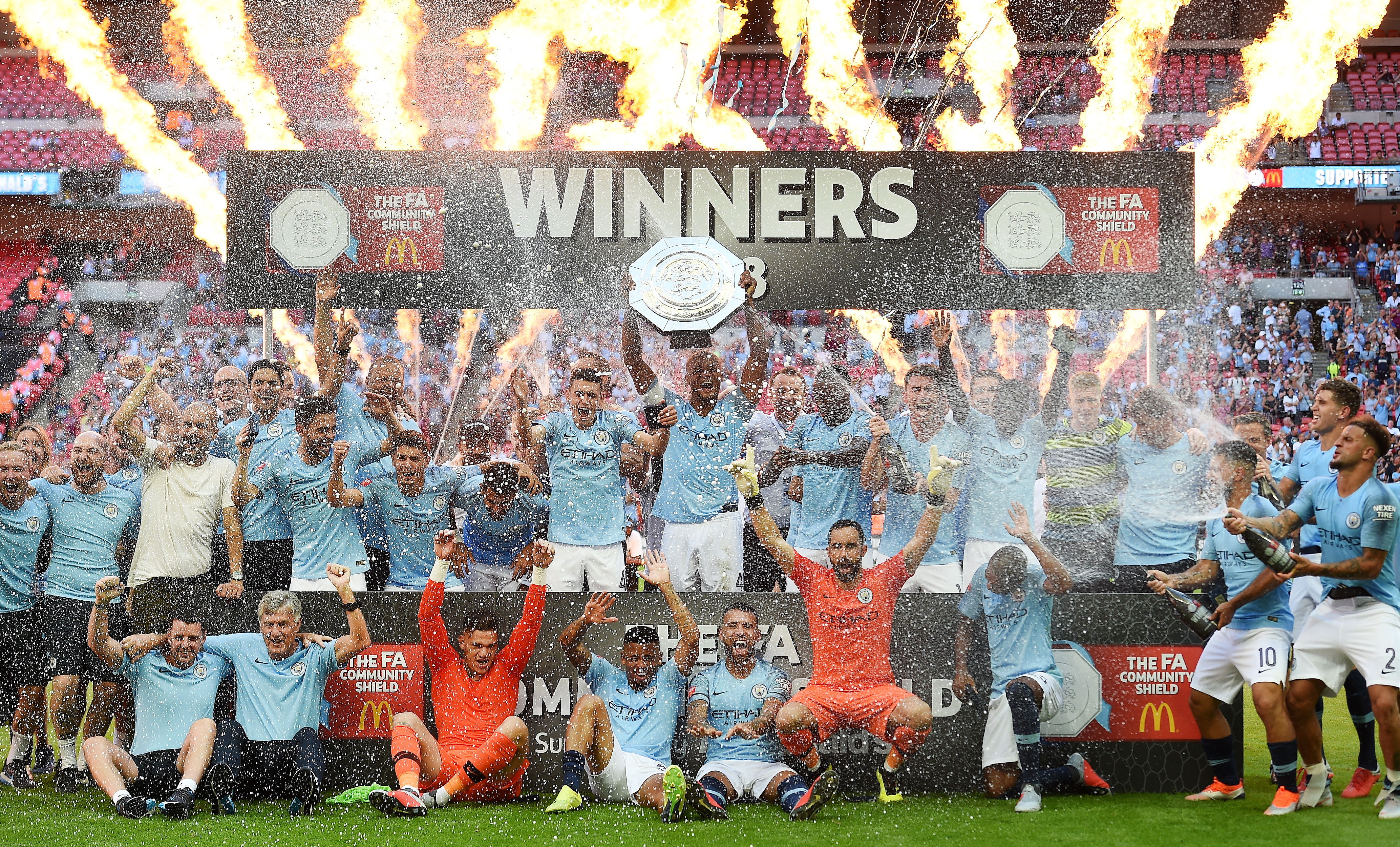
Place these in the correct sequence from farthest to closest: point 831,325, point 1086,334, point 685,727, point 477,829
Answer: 1. point 831,325
2. point 1086,334
3. point 685,727
4. point 477,829

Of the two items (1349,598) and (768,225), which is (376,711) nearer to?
(768,225)

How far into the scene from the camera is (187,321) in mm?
22453

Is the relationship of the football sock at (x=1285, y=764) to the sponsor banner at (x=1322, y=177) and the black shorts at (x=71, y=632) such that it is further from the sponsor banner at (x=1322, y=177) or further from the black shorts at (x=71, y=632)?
the sponsor banner at (x=1322, y=177)

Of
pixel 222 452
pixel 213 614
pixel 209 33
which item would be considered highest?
pixel 209 33

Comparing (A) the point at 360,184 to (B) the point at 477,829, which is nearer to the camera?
(B) the point at 477,829

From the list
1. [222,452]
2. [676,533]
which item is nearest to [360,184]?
A: [222,452]

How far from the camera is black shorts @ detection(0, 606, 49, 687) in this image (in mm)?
7375

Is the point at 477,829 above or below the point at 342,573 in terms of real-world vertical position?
below

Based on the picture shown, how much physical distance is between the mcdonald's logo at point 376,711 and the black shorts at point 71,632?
1482 millimetres

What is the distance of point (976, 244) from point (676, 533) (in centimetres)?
251

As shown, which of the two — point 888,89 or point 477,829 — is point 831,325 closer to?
point 888,89

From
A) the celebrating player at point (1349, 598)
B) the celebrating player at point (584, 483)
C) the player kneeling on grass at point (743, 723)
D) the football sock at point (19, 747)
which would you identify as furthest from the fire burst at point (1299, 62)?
the football sock at point (19, 747)

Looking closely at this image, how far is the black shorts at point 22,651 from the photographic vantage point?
→ 7.38 metres

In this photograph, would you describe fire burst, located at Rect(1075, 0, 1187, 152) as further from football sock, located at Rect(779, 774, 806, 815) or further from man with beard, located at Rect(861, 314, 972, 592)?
football sock, located at Rect(779, 774, 806, 815)
